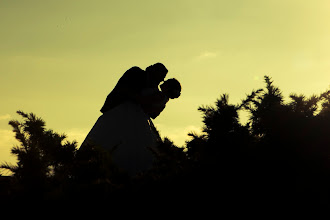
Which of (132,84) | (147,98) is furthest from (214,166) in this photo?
(132,84)

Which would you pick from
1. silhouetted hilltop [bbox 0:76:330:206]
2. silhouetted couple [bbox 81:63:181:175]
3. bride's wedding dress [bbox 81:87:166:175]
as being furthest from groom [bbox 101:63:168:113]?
silhouetted hilltop [bbox 0:76:330:206]

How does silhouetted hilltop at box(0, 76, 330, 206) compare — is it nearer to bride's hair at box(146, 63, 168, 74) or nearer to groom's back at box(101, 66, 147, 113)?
groom's back at box(101, 66, 147, 113)

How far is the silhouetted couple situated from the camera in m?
4.57

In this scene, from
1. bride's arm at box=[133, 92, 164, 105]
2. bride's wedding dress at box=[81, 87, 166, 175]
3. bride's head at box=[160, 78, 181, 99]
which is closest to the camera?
bride's wedding dress at box=[81, 87, 166, 175]

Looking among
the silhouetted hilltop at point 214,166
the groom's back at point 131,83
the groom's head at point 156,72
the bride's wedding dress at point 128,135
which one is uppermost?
the groom's head at point 156,72

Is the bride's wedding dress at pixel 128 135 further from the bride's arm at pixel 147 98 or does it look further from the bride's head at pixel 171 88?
the bride's head at pixel 171 88

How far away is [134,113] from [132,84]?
1.69ft

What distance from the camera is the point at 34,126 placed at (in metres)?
2.15

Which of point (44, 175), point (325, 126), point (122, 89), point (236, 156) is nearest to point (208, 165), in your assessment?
point (236, 156)

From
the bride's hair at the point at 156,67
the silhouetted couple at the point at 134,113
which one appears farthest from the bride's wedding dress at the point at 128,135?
the bride's hair at the point at 156,67

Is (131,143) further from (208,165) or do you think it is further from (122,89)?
(208,165)

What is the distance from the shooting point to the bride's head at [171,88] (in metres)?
5.68

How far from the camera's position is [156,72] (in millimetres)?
5805

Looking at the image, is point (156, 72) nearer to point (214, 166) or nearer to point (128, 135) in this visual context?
point (128, 135)
